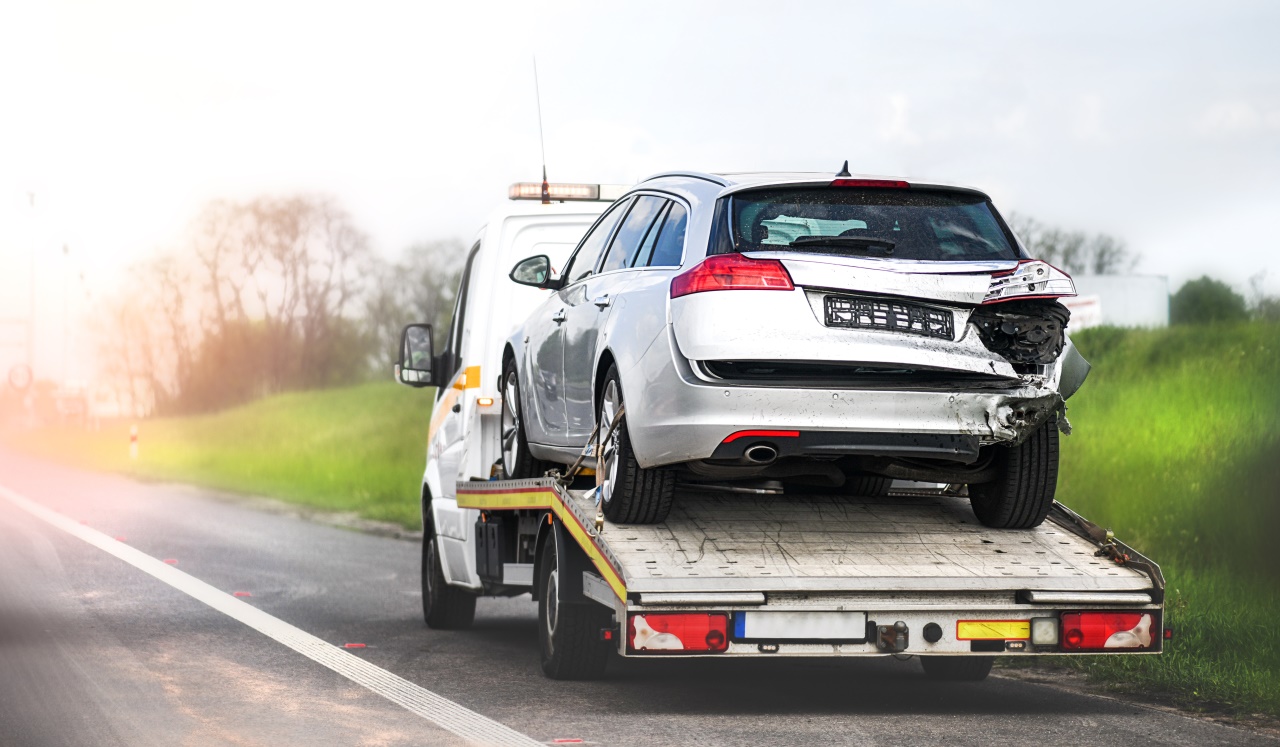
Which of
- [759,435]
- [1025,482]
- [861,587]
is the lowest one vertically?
[861,587]

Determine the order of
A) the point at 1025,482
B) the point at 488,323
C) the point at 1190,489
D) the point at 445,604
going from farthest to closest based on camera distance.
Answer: the point at 1190,489 < the point at 445,604 < the point at 488,323 < the point at 1025,482

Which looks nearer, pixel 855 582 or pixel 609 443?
pixel 855 582

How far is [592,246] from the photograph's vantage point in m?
9.24

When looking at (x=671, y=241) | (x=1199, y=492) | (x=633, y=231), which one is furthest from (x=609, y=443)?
(x=1199, y=492)

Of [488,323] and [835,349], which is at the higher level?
[488,323]

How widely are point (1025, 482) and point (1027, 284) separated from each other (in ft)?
3.55

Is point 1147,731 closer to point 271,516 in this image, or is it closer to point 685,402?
point 685,402

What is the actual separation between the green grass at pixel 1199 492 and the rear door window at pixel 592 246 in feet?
11.3

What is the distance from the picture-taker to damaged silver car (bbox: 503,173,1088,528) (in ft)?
22.1

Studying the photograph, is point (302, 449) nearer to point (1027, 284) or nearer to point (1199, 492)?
point (1199, 492)

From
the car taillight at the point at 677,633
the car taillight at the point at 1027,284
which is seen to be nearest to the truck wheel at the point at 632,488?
the car taillight at the point at 677,633

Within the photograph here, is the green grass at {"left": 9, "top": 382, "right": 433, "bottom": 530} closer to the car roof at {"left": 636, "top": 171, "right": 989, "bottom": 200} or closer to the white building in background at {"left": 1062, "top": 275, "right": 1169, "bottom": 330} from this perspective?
the white building in background at {"left": 1062, "top": 275, "right": 1169, "bottom": 330}

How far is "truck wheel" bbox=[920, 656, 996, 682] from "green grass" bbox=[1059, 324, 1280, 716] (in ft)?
2.01

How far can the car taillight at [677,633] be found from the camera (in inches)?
262
